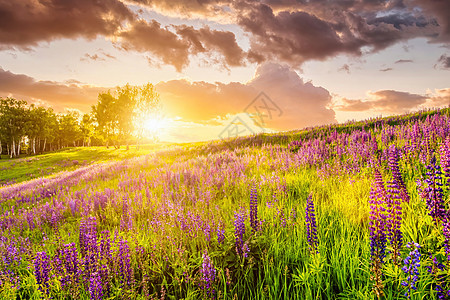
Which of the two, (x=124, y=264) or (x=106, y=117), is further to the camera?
(x=106, y=117)

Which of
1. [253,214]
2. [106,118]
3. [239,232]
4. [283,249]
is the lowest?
[283,249]

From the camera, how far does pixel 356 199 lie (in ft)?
12.6

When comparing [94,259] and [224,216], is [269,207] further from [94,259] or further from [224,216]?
[94,259]

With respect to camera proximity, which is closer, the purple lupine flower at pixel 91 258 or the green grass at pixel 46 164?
the purple lupine flower at pixel 91 258

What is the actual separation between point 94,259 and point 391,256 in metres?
3.28

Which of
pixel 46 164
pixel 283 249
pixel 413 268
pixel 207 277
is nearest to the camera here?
pixel 413 268

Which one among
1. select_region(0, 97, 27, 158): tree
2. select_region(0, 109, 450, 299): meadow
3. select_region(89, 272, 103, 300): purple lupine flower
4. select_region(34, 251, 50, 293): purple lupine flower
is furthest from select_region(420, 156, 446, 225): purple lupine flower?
select_region(0, 97, 27, 158): tree

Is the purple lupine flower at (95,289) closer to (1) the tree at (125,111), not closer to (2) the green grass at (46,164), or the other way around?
(2) the green grass at (46,164)

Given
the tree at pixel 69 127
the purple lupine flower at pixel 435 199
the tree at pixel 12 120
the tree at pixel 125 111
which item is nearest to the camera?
the purple lupine flower at pixel 435 199

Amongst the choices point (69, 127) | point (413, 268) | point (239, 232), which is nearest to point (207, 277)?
point (239, 232)

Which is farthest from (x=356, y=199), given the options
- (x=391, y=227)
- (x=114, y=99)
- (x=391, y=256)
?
(x=114, y=99)

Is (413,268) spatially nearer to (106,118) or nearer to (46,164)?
(46,164)

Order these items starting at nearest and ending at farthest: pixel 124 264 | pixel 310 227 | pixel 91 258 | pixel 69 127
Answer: pixel 310 227 < pixel 124 264 < pixel 91 258 < pixel 69 127

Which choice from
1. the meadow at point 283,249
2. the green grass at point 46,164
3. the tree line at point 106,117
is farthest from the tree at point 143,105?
the meadow at point 283,249
